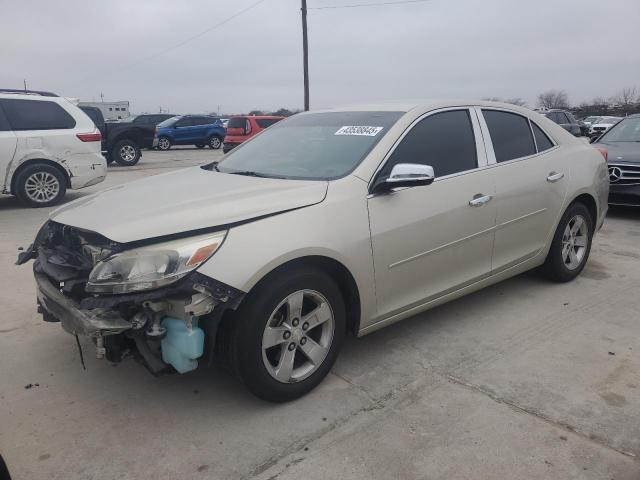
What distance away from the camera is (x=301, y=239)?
2.75 m

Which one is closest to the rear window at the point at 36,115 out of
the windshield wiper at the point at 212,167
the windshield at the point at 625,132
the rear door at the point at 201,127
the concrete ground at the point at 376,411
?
the concrete ground at the point at 376,411

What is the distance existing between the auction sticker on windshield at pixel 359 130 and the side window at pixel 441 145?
0.64ft

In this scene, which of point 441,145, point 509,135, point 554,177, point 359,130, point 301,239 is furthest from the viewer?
point 554,177

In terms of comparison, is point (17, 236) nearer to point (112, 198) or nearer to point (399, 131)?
point (112, 198)

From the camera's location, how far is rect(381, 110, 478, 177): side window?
11.2 feet

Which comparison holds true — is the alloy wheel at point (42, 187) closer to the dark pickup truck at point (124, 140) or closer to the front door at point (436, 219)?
the dark pickup truck at point (124, 140)

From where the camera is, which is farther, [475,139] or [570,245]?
[570,245]

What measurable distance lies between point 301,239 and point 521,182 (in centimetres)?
211

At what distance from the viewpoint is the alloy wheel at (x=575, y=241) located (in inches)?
183

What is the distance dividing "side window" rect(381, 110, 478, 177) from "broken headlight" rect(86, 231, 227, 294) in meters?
1.31

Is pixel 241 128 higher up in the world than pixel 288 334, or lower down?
higher up

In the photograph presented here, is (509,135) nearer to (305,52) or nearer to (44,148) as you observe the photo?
(44,148)

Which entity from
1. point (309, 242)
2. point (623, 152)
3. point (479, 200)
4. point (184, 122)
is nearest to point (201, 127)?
point (184, 122)

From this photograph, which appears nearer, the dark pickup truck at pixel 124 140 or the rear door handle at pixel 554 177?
the rear door handle at pixel 554 177
